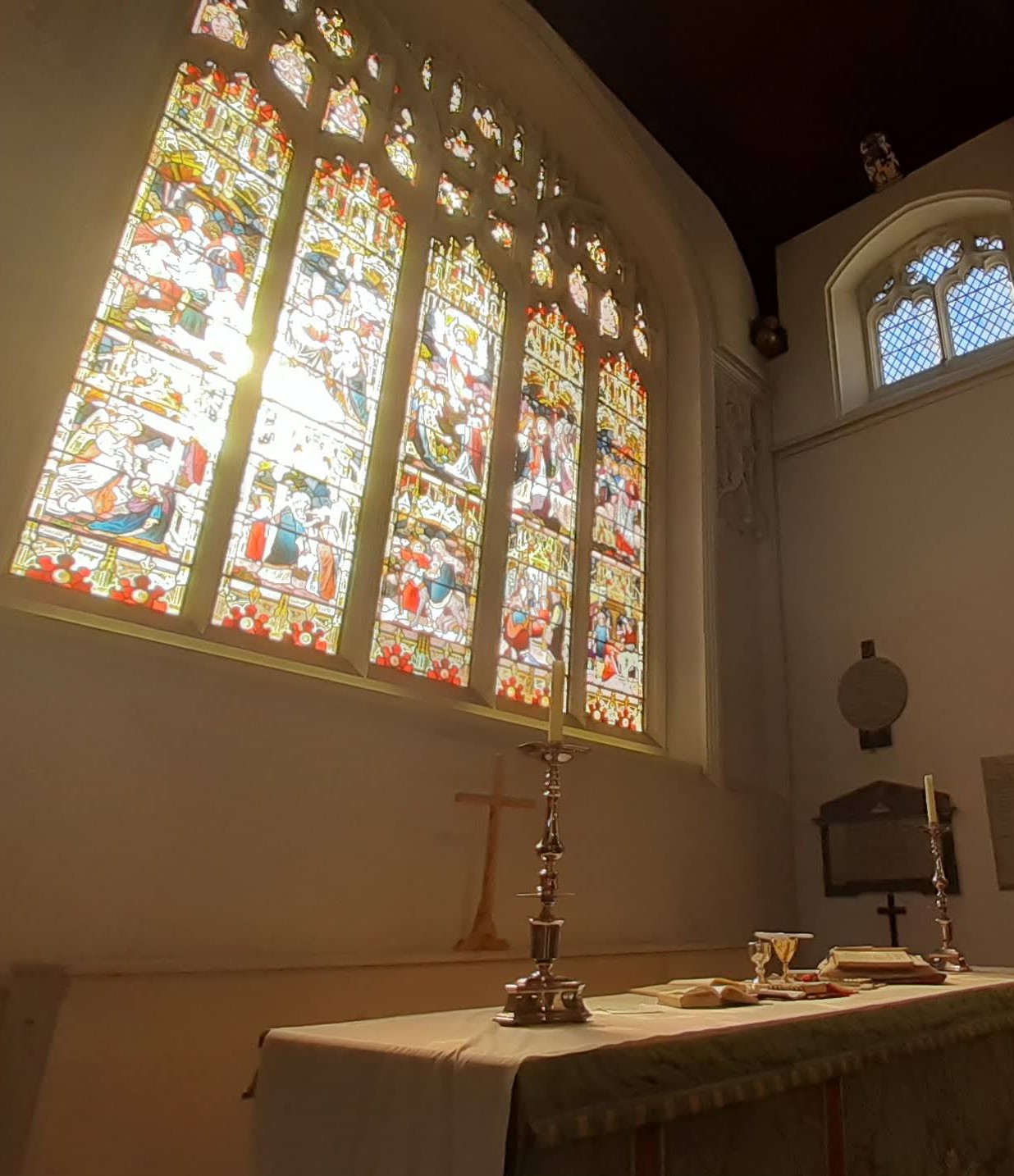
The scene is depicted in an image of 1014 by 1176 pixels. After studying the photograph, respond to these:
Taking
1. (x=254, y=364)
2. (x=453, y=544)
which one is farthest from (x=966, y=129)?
(x=254, y=364)

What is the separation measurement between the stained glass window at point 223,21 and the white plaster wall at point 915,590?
4.57 m

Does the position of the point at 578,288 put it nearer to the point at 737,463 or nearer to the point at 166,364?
the point at 737,463

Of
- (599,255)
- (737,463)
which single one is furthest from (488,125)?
(737,463)

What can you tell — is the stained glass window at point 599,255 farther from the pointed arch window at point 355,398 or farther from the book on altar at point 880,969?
the book on altar at point 880,969

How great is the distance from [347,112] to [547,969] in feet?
15.9

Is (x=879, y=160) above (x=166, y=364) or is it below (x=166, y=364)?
above

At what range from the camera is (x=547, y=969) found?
204 cm

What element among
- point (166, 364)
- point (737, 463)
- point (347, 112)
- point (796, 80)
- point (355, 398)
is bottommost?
point (166, 364)

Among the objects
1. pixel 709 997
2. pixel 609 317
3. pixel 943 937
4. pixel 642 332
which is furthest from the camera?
pixel 642 332

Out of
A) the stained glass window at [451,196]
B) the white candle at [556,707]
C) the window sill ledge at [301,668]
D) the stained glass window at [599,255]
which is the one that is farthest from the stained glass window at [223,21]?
the white candle at [556,707]

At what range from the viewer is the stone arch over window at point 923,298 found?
21.5 ft

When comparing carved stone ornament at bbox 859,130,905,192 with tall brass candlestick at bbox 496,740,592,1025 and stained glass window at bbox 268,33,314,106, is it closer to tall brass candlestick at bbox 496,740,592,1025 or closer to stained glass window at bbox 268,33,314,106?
stained glass window at bbox 268,33,314,106

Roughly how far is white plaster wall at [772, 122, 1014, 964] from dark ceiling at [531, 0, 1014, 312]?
1.39 feet

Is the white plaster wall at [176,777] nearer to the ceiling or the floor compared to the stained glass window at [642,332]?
nearer to the floor
